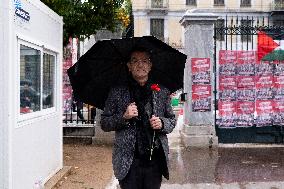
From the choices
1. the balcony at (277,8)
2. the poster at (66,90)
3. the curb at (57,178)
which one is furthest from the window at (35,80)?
the balcony at (277,8)

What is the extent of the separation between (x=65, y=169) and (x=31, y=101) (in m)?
2.47

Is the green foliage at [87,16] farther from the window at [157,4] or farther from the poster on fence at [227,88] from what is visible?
the window at [157,4]

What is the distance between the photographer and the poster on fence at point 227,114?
12562mm

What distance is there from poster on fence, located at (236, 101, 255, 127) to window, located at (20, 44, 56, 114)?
18.3 ft

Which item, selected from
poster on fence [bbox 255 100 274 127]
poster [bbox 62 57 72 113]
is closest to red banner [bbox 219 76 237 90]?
poster on fence [bbox 255 100 274 127]

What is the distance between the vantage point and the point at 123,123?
4.00 metres

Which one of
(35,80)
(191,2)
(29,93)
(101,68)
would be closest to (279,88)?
(35,80)

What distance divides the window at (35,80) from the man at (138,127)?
2.50 metres

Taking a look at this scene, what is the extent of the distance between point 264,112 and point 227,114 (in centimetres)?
93

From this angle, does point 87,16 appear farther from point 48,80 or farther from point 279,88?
point 279,88

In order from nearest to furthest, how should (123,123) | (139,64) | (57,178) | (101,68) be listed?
1. (123,123)
2. (139,64)
3. (101,68)
4. (57,178)

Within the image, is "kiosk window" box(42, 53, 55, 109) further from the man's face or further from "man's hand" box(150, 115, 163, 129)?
"man's hand" box(150, 115, 163, 129)

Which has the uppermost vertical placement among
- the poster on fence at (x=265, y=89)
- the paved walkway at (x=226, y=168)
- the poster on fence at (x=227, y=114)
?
the poster on fence at (x=265, y=89)

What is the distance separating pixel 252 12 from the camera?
165 feet
